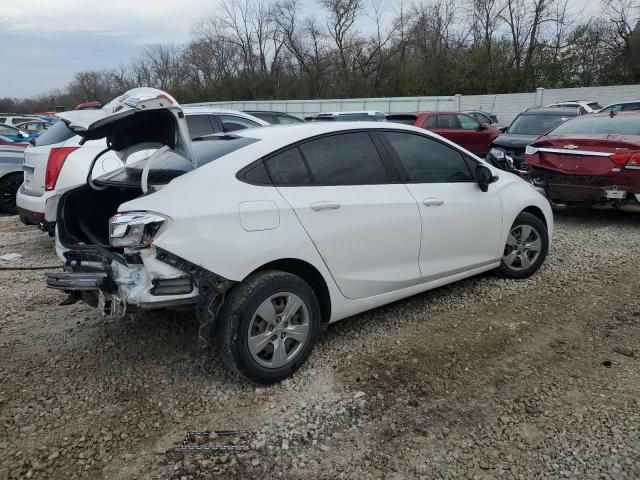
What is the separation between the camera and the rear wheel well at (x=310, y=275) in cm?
324

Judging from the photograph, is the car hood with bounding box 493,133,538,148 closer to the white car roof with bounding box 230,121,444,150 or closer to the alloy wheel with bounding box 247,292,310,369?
the white car roof with bounding box 230,121,444,150

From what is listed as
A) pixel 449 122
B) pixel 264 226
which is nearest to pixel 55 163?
pixel 264 226

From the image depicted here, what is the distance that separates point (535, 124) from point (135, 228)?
10311 millimetres

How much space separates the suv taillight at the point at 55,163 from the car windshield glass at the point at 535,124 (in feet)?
28.9

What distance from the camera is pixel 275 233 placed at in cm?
312

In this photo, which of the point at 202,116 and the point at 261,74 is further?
the point at 261,74

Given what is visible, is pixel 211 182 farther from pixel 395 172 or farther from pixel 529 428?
pixel 529 428

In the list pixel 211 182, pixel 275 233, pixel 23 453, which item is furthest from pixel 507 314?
pixel 23 453

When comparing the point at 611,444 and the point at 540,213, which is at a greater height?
the point at 540,213

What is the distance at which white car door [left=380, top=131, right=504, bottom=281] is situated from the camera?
399 centimetres

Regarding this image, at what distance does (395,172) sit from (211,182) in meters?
1.46

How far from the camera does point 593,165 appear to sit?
22.5ft

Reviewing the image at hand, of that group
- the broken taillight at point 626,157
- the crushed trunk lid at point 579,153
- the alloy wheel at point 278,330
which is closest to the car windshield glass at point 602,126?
the crushed trunk lid at point 579,153

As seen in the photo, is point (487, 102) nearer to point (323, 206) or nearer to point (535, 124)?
point (535, 124)
